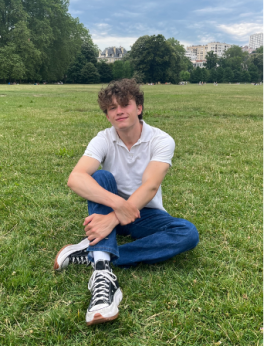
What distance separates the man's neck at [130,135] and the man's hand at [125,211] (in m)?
0.72

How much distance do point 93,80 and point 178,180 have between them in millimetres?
67285

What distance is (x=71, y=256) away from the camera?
105 inches

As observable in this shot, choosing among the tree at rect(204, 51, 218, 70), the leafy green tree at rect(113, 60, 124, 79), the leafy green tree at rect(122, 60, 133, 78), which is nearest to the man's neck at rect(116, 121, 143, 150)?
the leafy green tree at rect(122, 60, 133, 78)

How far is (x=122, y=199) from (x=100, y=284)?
71cm

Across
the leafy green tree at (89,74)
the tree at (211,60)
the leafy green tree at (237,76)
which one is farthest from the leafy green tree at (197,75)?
the leafy green tree at (89,74)

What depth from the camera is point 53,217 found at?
11.9ft

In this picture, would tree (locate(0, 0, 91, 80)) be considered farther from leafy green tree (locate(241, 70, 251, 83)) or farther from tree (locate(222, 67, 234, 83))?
leafy green tree (locate(241, 70, 251, 83))

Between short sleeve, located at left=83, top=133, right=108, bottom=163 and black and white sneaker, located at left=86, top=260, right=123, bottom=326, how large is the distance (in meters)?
1.03

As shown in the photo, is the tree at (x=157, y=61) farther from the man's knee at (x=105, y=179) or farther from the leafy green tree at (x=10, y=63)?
the man's knee at (x=105, y=179)

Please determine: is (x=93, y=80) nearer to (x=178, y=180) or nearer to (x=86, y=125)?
(x=86, y=125)

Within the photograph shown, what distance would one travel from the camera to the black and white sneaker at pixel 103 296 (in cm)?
195

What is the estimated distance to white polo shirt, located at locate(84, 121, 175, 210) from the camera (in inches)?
114

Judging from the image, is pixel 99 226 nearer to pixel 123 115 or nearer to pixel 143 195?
pixel 143 195

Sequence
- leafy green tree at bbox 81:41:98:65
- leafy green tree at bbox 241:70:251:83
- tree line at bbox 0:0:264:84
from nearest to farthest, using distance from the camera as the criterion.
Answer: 1. tree line at bbox 0:0:264:84
2. leafy green tree at bbox 81:41:98:65
3. leafy green tree at bbox 241:70:251:83
